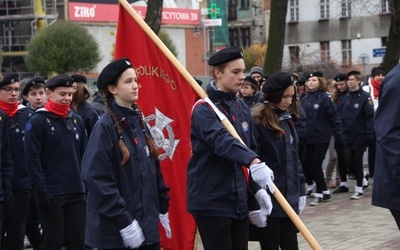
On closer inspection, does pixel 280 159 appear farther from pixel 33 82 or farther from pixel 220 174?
pixel 33 82

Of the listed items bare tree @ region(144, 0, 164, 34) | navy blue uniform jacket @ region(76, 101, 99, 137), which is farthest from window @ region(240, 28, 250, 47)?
navy blue uniform jacket @ region(76, 101, 99, 137)

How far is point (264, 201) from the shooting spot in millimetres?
6965

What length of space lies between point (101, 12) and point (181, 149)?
185 feet

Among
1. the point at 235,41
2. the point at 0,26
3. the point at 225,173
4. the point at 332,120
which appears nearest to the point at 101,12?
the point at 0,26

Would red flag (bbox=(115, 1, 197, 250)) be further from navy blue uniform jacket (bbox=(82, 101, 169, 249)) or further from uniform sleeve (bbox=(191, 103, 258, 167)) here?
navy blue uniform jacket (bbox=(82, 101, 169, 249))

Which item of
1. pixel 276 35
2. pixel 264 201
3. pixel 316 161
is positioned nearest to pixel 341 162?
pixel 316 161

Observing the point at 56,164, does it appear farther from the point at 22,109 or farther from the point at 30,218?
the point at 30,218

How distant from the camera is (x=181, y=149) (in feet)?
26.4

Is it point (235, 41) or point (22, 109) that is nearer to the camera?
point (22, 109)

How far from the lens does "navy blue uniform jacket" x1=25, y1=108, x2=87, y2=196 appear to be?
8734 mm

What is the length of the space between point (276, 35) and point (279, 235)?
12.5 metres

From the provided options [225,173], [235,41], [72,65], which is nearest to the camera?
[225,173]

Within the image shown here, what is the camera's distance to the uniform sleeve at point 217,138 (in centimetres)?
655

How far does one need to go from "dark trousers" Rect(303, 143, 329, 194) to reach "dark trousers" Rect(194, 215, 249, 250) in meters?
8.08
